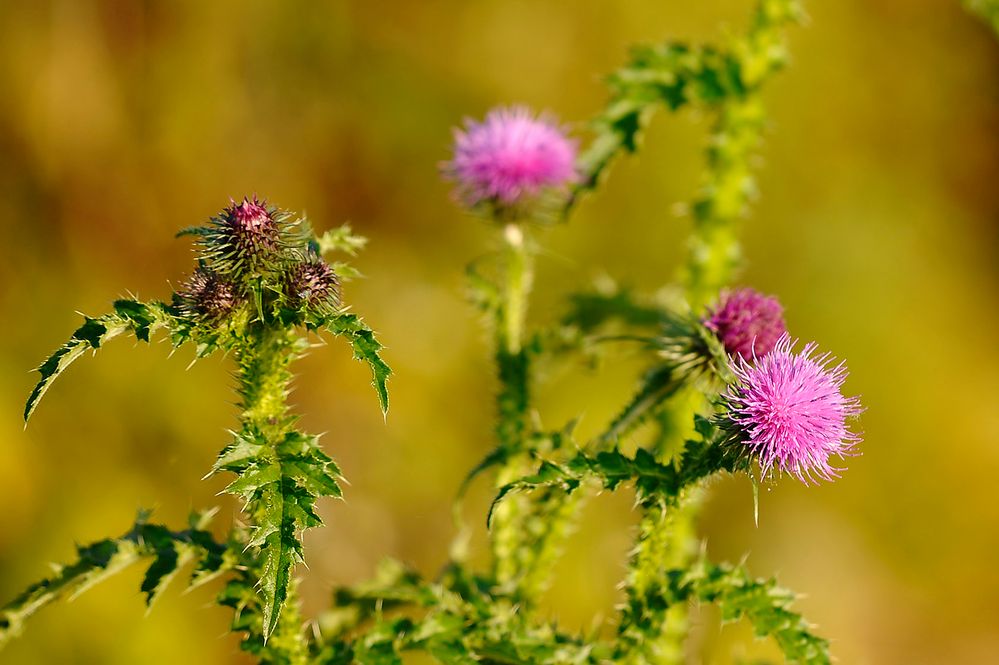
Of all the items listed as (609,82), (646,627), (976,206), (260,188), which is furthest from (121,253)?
(976,206)

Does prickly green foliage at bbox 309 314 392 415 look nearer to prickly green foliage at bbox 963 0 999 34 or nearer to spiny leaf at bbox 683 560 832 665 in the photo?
spiny leaf at bbox 683 560 832 665

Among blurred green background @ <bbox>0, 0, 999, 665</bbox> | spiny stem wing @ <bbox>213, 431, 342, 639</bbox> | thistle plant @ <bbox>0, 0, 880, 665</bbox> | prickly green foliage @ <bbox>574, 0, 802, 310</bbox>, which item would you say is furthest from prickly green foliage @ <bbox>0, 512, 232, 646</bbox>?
blurred green background @ <bbox>0, 0, 999, 665</bbox>

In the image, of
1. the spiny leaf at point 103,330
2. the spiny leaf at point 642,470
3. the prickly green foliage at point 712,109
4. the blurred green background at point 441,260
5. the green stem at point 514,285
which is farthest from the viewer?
the blurred green background at point 441,260

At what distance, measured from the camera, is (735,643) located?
518 centimetres

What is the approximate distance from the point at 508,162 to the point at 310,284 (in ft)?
3.53

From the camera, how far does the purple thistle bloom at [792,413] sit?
5.83 feet

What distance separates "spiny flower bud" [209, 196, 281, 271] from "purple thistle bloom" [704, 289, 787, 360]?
0.96 m

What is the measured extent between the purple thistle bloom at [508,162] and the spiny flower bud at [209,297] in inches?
43.1

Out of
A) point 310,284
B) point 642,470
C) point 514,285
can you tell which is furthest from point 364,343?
point 514,285

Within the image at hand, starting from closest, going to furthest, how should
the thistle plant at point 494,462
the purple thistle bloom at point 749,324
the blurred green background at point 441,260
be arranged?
1. the thistle plant at point 494,462
2. the purple thistle bloom at point 749,324
3. the blurred green background at point 441,260

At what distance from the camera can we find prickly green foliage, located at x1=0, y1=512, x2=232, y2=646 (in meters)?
1.85

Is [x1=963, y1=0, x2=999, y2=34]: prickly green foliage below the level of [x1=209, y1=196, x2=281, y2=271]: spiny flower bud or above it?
above

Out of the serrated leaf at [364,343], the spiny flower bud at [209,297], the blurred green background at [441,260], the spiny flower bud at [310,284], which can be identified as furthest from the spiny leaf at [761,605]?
the blurred green background at [441,260]

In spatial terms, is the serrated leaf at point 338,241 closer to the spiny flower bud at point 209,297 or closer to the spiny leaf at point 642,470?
the spiny flower bud at point 209,297
